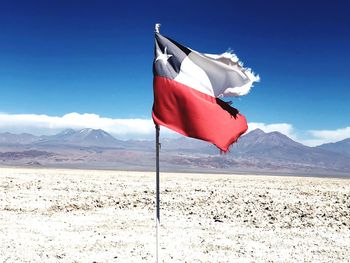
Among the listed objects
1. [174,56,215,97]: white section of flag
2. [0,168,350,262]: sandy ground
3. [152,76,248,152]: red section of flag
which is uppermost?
[174,56,215,97]: white section of flag

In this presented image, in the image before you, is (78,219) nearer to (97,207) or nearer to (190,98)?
(97,207)

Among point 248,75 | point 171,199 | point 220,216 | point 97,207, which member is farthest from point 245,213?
point 248,75

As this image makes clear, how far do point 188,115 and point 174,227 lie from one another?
6.75m

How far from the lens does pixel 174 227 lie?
13.4 metres

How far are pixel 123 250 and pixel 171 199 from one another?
27.3ft

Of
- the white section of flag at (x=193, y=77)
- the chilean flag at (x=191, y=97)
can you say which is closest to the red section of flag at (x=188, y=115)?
the chilean flag at (x=191, y=97)

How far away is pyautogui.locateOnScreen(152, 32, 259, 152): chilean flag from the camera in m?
7.38

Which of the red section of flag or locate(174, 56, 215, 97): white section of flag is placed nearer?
the red section of flag

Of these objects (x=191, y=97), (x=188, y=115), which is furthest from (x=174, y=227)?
(x=191, y=97)

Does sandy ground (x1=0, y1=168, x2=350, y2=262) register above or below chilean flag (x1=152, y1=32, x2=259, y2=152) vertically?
below

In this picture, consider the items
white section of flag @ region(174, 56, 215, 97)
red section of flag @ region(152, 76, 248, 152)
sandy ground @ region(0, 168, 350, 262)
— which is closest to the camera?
red section of flag @ region(152, 76, 248, 152)

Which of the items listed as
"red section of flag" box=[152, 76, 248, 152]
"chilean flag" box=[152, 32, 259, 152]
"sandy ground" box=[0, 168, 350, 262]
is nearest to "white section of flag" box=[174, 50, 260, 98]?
"chilean flag" box=[152, 32, 259, 152]

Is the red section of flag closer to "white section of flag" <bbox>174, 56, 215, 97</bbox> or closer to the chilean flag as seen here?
the chilean flag

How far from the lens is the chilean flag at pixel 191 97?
7383 millimetres
